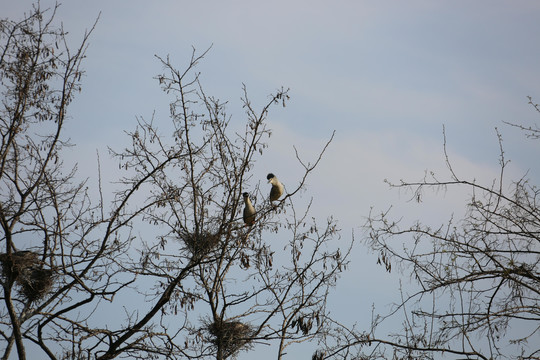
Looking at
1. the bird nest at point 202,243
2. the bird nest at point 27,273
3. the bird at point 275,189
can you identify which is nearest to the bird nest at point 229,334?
the bird nest at point 202,243

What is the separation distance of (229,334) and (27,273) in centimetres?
324

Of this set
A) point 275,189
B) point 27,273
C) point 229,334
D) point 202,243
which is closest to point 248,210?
point 202,243

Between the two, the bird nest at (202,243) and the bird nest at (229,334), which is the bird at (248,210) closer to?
the bird nest at (202,243)

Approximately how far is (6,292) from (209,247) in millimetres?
2966

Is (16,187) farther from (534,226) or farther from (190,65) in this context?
(534,226)

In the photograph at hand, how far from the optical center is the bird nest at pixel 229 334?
29.7ft

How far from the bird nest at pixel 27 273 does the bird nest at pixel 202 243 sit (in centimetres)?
195

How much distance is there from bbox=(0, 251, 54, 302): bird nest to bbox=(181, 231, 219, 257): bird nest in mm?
1948

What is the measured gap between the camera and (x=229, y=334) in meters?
9.56

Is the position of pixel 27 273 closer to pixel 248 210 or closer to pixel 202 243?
pixel 202 243

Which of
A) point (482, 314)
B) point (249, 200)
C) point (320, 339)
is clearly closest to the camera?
point (482, 314)

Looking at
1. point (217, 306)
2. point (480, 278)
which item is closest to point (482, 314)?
point (480, 278)

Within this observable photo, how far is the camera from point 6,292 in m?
8.79

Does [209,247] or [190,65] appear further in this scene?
[190,65]
